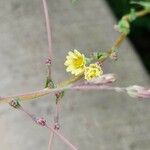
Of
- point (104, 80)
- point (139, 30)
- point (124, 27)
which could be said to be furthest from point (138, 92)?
point (139, 30)

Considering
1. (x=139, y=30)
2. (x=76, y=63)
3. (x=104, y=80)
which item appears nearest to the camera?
(x=104, y=80)

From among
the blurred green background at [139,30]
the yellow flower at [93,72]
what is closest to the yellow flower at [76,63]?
the yellow flower at [93,72]

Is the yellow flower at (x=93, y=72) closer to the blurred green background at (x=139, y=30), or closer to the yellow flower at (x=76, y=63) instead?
the yellow flower at (x=76, y=63)

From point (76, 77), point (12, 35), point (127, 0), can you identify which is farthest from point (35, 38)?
point (76, 77)

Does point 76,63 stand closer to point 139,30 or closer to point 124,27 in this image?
point 124,27

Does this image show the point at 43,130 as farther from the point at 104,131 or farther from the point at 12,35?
the point at 12,35

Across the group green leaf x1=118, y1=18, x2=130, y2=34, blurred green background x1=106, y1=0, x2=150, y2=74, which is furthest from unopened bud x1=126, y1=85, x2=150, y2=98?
blurred green background x1=106, y1=0, x2=150, y2=74
